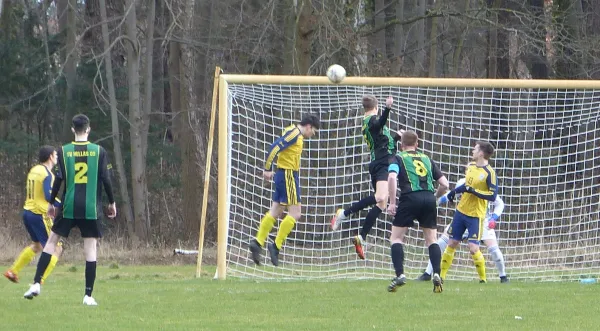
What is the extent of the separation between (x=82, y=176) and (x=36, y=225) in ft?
12.1

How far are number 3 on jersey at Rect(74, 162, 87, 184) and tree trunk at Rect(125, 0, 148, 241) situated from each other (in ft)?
52.3

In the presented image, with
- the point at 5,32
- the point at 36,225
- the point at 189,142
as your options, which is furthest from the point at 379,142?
the point at 5,32

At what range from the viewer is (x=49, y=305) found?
977 centimetres

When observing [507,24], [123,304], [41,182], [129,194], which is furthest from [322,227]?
[129,194]

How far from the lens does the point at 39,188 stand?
1298 cm

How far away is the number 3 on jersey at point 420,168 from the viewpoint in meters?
10.7

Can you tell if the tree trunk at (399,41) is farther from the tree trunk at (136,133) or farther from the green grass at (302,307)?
the green grass at (302,307)

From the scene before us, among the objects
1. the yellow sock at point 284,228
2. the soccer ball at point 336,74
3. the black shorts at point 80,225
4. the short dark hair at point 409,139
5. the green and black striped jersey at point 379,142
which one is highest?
the soccer ball at point 336,74

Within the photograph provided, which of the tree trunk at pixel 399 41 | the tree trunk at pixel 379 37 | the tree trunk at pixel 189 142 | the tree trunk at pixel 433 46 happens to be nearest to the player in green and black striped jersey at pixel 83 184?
the tree trunk at pixel 189 142

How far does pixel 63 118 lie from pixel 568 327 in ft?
75.1

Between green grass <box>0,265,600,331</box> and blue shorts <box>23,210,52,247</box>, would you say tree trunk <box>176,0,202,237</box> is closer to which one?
blue shorts <box>23,210,52,247</box>

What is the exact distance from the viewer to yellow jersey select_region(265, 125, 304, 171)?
12680 mm

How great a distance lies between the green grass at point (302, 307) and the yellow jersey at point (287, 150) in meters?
1.51

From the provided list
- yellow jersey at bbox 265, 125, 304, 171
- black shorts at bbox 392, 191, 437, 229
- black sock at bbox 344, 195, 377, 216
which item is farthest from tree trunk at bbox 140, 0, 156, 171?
black shorts at bbox 392, 191, 437, 229
